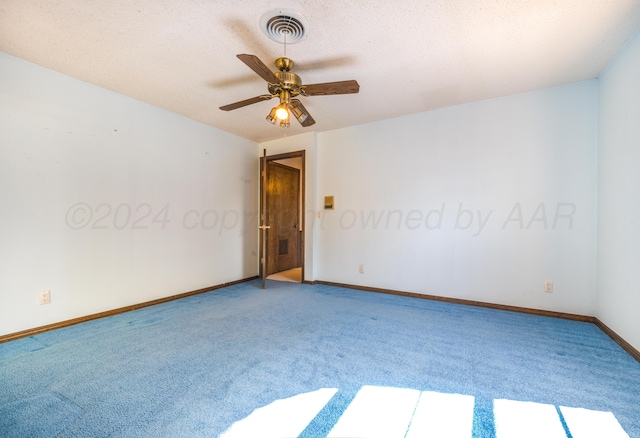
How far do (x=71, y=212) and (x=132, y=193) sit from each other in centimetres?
62

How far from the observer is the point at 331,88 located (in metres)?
2.27

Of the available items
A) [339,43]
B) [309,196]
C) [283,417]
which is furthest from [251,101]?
[283,417]

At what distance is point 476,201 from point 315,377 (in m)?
2.88

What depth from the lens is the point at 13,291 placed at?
2.44 metres

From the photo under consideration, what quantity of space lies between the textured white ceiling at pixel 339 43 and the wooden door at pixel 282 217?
2.24 m

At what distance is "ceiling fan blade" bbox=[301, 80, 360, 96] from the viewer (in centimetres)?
221

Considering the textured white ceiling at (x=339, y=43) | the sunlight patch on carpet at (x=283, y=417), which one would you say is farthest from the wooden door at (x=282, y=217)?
the sunlight patch on carpet at (x=283, y=417)

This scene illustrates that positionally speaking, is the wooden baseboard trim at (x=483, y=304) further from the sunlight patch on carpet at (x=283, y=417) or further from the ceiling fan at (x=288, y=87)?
the ceiling fan at (x=288, y=87)

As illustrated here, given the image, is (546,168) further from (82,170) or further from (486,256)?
(82,170)

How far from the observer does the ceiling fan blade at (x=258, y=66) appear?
1870 millimetres

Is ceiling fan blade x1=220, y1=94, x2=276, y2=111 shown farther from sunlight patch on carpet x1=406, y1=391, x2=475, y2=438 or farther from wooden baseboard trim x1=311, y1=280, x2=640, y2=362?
wooden baseboard trim x1=311, y1=280, x2=640, y2=362

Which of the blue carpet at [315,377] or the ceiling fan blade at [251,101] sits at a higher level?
the ceiling fan blade at [251,101]

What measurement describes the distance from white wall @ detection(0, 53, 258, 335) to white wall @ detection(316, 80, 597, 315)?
2134mm

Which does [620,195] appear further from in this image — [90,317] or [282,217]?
[90,317]
